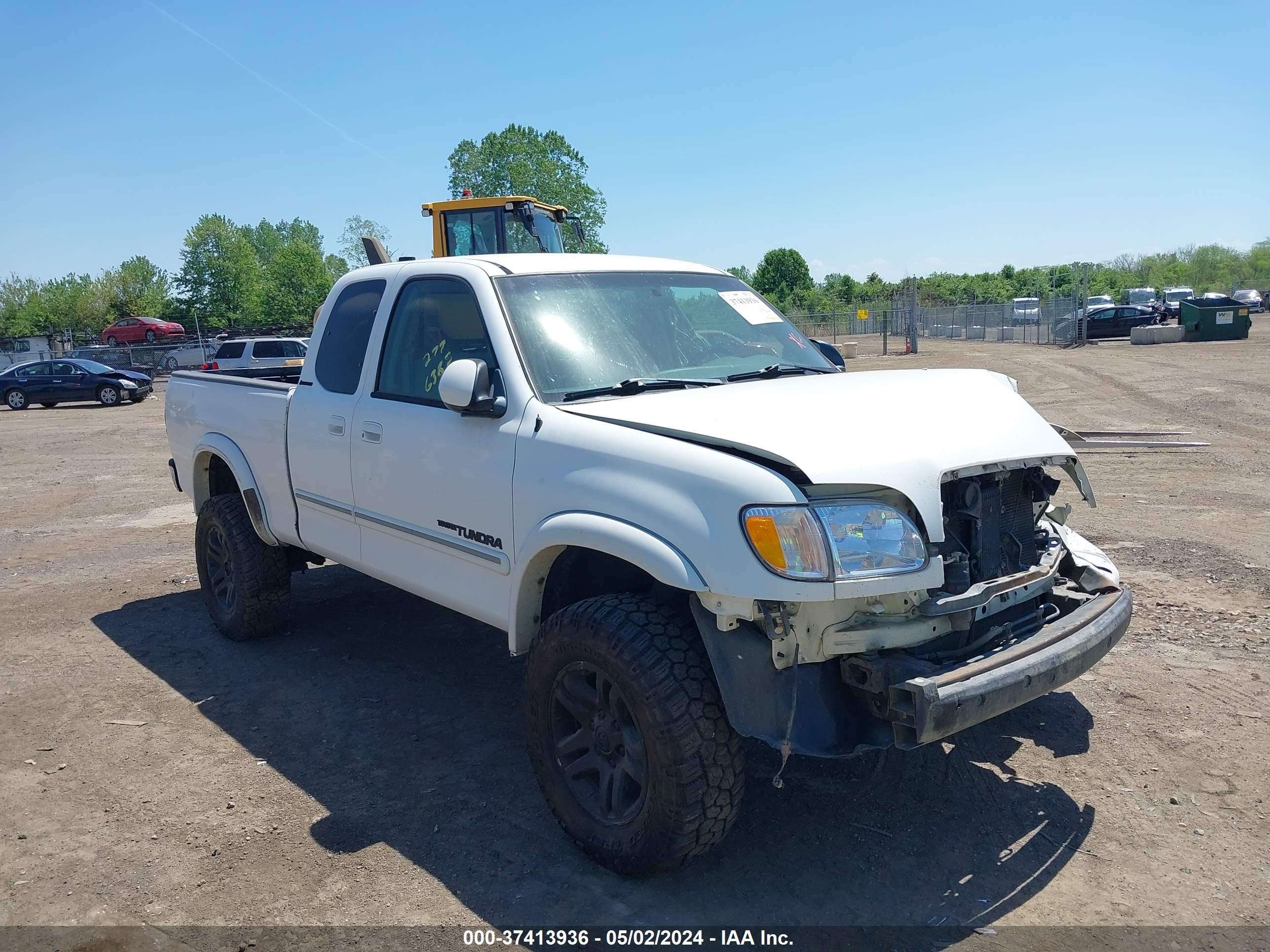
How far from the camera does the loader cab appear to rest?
1471cm

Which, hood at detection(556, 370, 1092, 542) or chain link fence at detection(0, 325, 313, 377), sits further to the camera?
chain link fence at detection(0, 325, 313, 377)

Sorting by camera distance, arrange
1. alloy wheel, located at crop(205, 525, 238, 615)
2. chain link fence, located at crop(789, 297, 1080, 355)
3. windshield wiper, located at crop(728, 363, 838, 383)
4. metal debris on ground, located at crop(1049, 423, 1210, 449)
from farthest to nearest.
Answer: chain link fence, located at crop(789, 297, 1080, 355) < metal debris on ground, located at crop(1049, 423, 1210, 449) < alloy wheel, located at crop(205, 525, 238, 615) < windshield wiper, located at crop(728, 363, 838, 383)

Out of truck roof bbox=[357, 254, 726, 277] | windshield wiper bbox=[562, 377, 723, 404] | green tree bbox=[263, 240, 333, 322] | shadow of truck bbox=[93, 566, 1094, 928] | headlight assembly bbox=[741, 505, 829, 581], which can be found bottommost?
shadow of truck bbox=[93, 566, 1094, 928]

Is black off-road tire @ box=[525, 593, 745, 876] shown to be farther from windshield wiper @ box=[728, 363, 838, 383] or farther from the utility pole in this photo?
the utility pole

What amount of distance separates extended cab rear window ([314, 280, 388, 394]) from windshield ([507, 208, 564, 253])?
9.85 metres

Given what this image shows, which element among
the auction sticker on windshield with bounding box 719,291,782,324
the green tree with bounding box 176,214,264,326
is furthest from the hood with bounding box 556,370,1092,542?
the green tree with bounding box 176,214,264,326

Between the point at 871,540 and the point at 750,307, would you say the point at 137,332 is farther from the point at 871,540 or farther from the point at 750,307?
the point at 871,540

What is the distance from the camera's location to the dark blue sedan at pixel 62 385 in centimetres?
2830

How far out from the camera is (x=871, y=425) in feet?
10.5

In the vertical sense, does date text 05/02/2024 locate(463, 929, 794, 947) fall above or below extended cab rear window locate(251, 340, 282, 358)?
below

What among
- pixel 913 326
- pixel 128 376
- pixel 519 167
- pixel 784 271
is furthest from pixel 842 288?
pixel 128 376

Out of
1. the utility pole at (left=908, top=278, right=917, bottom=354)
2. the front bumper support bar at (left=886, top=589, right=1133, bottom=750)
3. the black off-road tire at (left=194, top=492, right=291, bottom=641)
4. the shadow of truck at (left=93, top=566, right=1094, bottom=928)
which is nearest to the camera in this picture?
the front bumper support bar at (left=886, top=589, right=1133, bottom=750)

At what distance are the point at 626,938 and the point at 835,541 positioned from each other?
1.41m

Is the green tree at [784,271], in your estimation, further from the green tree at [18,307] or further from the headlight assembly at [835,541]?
the headlight assembly at [835,541]
